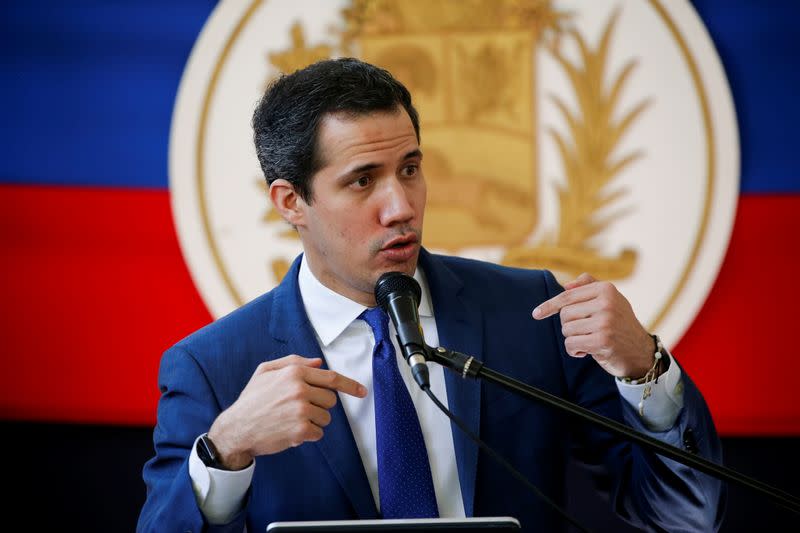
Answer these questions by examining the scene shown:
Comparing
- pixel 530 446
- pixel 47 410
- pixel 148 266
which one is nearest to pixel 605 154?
pixel 530 446

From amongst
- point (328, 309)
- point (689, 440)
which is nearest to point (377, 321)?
point (328, 309)

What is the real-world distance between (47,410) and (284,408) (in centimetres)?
163

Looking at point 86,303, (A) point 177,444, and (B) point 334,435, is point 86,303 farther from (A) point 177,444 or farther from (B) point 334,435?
(B) point 334,435

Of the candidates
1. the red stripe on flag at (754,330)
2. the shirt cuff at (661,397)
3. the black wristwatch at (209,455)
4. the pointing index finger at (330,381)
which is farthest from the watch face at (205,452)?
the red stripe on flag at (754,330)

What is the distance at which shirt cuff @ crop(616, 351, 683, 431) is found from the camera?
61.5 inches

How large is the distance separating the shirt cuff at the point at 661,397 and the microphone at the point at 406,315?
438 millimetres

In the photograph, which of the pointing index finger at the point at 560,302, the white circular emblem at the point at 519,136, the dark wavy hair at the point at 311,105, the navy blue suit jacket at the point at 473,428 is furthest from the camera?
the white circular emblem at the point at 519,136

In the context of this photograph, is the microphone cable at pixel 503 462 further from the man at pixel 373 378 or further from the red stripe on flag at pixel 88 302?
the red stripe on flag at pixel 88 302

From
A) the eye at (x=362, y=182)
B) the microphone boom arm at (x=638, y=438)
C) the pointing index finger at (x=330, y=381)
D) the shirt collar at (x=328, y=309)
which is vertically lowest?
the microphone boom arm at (x=638, y=438)

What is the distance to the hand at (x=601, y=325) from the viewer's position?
1490 mm

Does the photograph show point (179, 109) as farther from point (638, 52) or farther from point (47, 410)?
point (638, 52)

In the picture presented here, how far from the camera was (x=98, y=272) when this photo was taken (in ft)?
9.06

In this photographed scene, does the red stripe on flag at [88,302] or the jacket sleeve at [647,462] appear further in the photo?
the red stripe on flag at [88,302]

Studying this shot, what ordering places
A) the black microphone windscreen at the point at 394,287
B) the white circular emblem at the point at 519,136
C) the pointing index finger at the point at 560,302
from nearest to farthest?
the black microphone windscreen at the point at 394,287 < the pointing index finger at the point at 560,302 < the white circular emblem at the point at 519,136
